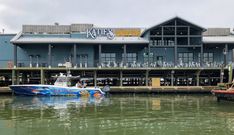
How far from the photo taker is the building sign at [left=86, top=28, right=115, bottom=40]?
165 feet

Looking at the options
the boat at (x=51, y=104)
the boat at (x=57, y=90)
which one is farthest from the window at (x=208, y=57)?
the boat at (x=51, y=104)

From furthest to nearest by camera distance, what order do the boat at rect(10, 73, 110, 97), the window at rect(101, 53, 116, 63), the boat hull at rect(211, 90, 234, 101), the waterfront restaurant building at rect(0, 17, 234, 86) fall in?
1. the window at rect(101, 53, 116, 63)
2. the waterfront restaurant building at rect(0, 17, 234, 86)
3. the boat at rect(10, 73, 110, 97)
4. the boat hull at rect(211, 90, 234, 101)

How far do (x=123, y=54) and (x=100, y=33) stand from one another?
4381 mm

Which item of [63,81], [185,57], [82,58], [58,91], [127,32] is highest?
[127,32]

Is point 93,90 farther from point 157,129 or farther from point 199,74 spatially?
point 157,129

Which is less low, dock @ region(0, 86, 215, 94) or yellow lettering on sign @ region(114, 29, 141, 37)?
yellow lettering on sign @ region(114, 29, 141, 37)

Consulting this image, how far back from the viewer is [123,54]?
52.1 m

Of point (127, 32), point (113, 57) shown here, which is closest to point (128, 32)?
point (127, 32)

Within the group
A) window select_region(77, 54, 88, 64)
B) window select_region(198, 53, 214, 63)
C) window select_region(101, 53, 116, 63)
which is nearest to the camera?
window select_region(77, 54, 88, 64)

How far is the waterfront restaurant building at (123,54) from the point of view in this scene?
48.4 meters

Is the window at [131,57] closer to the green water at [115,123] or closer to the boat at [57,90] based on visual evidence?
the boat at [57,90]

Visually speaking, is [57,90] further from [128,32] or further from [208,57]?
[208,57]

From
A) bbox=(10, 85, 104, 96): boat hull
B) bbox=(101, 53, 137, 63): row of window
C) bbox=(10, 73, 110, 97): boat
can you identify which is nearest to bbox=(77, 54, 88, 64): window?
bbox=(101, 53, 137, 63): row of window

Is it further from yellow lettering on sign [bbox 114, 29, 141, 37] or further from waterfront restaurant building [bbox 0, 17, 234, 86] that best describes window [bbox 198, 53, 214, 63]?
yellow lettering on sign [bbox 114, 29, 141, 37]
